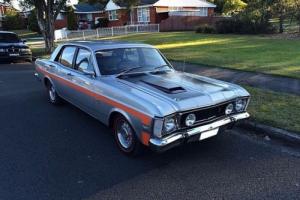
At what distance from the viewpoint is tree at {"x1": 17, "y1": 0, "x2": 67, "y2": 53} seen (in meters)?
19.8

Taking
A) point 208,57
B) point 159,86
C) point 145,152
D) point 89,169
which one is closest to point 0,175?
point 89,169

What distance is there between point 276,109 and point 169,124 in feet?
10.3

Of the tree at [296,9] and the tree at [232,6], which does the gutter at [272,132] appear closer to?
the tree at [296,9]

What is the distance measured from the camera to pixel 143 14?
4534cm

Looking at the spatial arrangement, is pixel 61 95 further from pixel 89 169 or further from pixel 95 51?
pixel 89 169

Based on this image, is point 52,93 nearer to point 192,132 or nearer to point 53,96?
point 53,96

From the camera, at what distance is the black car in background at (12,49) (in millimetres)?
16806

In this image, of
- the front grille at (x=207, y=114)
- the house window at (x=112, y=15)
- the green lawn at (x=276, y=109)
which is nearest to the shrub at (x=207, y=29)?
the house window at (x=112, y=15)

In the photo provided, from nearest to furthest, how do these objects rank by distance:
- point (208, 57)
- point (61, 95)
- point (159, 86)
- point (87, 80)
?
point (159, 86), point (87, 80), point (61, 95), point (208, 57)

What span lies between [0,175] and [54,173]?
0.70 metres

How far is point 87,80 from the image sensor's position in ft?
19.6

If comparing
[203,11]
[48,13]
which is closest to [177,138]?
[48,13]

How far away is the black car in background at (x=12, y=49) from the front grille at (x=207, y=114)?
46.8 ft

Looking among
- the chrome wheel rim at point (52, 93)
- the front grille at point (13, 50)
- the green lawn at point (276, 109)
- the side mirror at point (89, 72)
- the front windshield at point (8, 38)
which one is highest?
the side mirror at point (89, 72)
